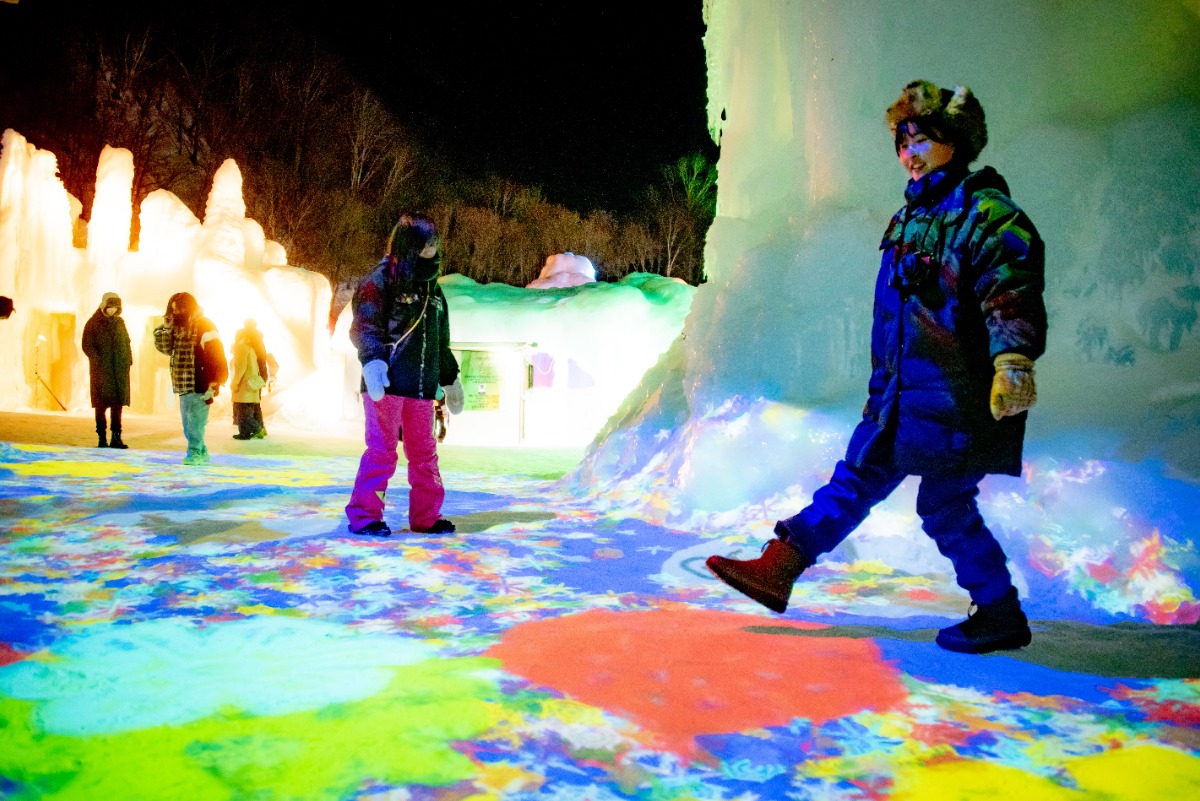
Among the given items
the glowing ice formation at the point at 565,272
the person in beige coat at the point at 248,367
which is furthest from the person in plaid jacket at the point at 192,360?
the glowing ice formation at the point at 565,272

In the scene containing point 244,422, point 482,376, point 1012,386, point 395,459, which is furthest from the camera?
point 482,376

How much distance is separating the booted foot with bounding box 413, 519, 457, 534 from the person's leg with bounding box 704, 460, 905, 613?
1960 millimetres

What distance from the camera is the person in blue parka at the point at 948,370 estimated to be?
2.04m

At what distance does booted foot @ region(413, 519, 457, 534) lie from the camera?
394cm

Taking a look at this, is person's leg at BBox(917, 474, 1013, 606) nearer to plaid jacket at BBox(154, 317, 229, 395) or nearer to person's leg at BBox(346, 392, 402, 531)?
person's leg at BBox(346, 392, 402, 531)

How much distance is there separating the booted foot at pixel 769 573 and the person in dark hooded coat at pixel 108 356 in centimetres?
751

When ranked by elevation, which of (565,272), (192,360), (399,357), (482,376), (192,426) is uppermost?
(565,272)

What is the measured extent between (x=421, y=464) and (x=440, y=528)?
325 mm

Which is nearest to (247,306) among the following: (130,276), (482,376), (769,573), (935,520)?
(130,276)

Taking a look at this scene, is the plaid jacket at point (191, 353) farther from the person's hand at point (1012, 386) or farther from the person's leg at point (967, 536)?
the person's hand at point (1012, 386)

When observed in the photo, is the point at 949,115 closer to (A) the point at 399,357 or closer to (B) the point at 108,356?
(A) the point at 399,357

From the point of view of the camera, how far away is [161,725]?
1.58m

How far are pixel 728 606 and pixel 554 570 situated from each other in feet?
2.58

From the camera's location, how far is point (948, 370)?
84.4 inches
